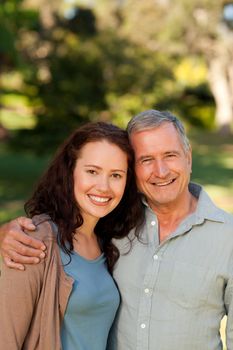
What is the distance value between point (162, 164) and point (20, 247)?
807mm

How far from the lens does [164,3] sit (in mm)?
33250

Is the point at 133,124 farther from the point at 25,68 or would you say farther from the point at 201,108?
the point at 201,108

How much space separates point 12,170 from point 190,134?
16842 mm

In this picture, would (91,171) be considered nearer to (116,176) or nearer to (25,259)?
(116,176)

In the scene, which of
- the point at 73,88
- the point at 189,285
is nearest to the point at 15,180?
the point at 73,88

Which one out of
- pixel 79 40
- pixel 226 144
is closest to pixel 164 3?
pixel 226 144

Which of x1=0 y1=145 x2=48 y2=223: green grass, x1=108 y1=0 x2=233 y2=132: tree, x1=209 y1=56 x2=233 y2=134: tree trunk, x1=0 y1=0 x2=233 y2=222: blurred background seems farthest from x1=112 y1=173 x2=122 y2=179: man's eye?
x1=209 y1=56 x2=233 y2=134: tree trunk

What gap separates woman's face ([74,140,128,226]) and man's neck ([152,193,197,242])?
0.27 meters

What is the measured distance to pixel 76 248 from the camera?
263cm

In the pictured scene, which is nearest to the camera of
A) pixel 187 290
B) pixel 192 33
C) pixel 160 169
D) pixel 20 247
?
pixel 20 247

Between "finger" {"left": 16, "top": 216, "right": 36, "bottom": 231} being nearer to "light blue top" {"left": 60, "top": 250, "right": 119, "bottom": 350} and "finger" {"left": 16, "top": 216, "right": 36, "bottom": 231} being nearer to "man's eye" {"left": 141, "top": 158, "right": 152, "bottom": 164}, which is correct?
"light blue top" {"left": 60, "top": 250, "right": 119, "bottom": 350}

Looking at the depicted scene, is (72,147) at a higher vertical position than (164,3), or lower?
lower

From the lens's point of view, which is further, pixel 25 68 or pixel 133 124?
pixel 25 68

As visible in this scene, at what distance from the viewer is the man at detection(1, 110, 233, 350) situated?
2.59 m
